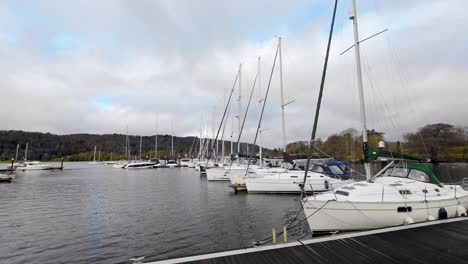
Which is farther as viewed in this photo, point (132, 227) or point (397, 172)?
point (132, 227)

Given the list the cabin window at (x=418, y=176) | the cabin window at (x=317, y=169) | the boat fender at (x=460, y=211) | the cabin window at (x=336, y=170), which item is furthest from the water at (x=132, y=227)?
the cabin window at (x=336, y=170)

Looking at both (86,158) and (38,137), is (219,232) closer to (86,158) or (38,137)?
(86,158)

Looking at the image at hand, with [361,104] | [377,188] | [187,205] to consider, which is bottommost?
[187,205]

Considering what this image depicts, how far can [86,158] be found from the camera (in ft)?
589

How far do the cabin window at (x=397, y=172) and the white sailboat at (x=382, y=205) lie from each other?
0.62 m

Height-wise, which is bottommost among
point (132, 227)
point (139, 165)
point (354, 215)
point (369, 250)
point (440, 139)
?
point (132, 227)

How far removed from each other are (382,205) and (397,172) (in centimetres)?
404

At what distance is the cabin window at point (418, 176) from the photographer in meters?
12.6

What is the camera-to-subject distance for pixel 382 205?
34.4 feet

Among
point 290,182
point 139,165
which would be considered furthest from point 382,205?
point 139,165

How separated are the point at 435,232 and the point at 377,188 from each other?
2470 millimetres

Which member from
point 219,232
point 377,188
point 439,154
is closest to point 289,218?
point 219,232

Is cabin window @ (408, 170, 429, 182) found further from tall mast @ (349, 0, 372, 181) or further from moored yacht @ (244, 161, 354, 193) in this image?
moored yacht @ (244, 161, 354, 193)

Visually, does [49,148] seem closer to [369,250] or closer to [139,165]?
[139,165]
